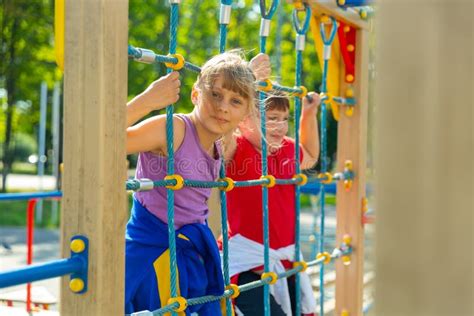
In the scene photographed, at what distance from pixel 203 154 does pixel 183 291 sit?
463 millimetres

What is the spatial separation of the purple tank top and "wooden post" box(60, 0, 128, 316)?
760 mm

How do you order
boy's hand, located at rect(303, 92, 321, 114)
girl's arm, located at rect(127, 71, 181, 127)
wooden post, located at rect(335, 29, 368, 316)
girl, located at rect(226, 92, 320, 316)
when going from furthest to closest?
wooden post, located at rect(335, 29, 368, 316) < boy's hand, located at rect(303, 92, 321, 114) < girl, located at rect(226, 92, 320, 316) < girl's arm, located at rect(127, 71, 181, 127)

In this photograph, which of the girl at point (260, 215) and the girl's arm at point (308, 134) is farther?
the girl's arm at point (308, 134)

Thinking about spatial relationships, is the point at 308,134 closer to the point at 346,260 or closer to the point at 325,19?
the point at 325,19

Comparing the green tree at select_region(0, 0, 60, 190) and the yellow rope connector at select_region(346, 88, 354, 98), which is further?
the green tree at select_region(0, 0, 60, 190)

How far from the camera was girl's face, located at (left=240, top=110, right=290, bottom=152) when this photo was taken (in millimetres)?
3022

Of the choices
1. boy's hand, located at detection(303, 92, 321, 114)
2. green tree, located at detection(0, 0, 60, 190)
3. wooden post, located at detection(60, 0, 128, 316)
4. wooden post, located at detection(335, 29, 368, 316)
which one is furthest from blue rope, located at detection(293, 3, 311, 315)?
green tree, located at detection(0, 0, 60, 190)

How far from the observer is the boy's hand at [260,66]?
103 inches

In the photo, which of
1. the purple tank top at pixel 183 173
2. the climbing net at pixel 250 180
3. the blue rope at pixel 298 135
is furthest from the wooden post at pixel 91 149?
the blue rope at pixel 298 135

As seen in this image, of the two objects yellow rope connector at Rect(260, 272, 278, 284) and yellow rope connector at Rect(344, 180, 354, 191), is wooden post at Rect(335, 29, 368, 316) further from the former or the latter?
yellow rope connector at Rect(260, 272, 278, 284)

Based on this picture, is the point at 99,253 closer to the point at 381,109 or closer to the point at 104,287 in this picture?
the point at 104,287

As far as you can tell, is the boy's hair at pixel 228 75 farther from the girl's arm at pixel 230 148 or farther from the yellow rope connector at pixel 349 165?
the yellow rope connector at pixel 349 165

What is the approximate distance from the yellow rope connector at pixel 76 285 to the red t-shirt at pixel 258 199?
1.63 metres

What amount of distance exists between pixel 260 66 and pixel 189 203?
2.15 feet
